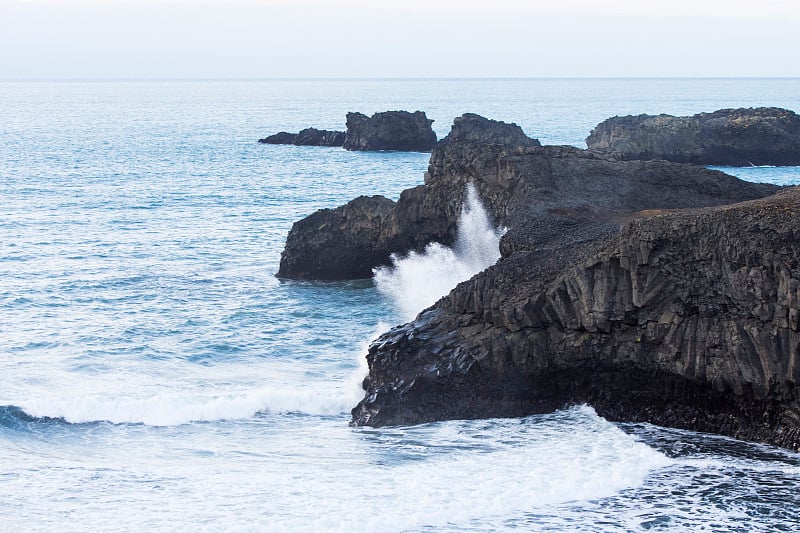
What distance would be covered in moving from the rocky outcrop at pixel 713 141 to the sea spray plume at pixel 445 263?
153 feet

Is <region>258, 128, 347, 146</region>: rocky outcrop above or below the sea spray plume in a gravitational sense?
above

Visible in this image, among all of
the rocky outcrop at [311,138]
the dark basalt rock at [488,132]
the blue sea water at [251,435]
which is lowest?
the blue sea water at [251,435]

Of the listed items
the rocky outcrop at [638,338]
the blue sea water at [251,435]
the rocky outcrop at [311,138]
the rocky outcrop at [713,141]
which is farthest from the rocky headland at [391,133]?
the rocky outcrop at [638,338]

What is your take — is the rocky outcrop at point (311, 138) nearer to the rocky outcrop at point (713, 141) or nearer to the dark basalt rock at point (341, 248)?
the rocky outcrop at point (713, 141)

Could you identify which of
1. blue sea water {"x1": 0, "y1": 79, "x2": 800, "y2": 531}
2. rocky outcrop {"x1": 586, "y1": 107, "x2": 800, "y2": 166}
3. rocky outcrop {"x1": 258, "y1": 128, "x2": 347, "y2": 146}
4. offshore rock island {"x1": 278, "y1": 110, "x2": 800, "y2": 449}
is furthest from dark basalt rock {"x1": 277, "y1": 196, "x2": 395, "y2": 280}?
rocky outcrop {"x1": 258, "y1": 128, "x2": 347, "y2": 146}

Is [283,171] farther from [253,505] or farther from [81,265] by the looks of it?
[253,505]

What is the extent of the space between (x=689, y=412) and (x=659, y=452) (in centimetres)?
184

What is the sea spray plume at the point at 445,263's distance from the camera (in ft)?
129

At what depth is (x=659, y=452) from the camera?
2262 centimetres

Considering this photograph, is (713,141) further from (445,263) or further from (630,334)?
(630,334)

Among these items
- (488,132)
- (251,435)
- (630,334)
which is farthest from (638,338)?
(488,132)

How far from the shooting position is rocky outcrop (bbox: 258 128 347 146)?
11700 cm

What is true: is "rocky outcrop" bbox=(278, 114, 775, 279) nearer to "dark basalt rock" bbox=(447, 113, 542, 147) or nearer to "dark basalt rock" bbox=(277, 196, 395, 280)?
"dark basalt rock" bbox=(277, 196, 395, 280)

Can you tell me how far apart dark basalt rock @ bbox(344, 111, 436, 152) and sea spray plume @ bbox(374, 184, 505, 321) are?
67277 millimetres
